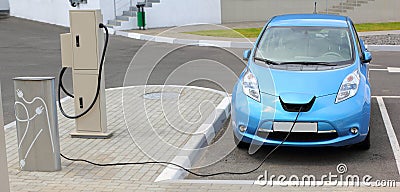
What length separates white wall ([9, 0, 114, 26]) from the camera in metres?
23.3

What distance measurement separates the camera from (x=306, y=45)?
7.26 metres

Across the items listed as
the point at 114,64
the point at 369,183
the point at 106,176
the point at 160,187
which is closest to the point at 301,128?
the point at 369,183

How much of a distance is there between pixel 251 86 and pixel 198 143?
97 cm

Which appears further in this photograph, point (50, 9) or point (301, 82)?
point (50, 9)

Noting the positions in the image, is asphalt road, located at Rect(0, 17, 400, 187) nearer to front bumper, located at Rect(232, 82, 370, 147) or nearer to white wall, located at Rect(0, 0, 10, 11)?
front bumper, located at Rect(232, 82, 370, 147)

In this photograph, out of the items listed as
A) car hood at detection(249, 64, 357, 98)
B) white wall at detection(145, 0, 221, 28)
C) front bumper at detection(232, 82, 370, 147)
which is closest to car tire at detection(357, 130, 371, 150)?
front bumper at detection(232, 82, 370, 147)

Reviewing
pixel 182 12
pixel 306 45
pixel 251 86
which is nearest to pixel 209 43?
pixel 182 12

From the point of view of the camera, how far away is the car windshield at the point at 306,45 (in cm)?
701

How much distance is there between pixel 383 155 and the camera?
20.9 feet

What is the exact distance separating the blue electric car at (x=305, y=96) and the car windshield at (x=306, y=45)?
12mm

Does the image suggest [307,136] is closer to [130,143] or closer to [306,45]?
[306,45]

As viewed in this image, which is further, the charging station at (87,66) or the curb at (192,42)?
the curb at (192,42)

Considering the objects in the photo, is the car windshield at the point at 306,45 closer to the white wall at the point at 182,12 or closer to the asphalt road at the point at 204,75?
the asphalt road at the point at 204,75

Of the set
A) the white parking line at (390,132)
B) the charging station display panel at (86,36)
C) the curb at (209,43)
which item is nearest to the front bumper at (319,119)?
the white parking line at (390,132)
